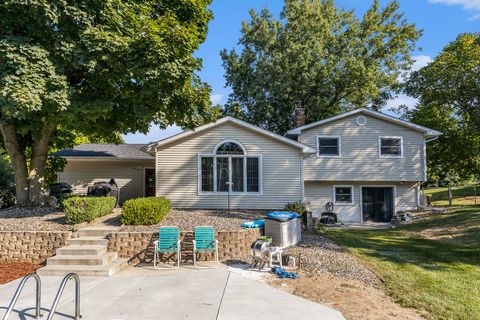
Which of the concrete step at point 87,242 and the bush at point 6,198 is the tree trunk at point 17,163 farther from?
the bush at point 6,198

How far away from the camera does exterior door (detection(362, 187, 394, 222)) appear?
69.5ft

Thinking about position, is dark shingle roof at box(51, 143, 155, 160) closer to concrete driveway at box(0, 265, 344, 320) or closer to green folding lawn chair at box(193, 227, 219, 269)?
green folding lawn chair at box(193, 227, 219, 269)

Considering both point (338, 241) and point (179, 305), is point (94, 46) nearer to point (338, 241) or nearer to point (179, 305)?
point (179, 305)

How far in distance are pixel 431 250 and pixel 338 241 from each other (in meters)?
2.85

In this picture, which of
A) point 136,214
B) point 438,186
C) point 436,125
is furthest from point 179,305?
point 438,186

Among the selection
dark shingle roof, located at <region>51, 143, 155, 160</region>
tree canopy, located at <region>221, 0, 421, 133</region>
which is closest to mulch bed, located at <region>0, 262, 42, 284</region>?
dark shingle roof, located at <region>51, 143, 155, 160</region>

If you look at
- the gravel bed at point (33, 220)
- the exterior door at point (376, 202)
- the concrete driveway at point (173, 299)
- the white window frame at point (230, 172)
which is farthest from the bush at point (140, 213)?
the exterior door at point (376, 202)

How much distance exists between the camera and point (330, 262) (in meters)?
8.59

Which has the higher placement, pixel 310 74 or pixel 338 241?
pixel 310 74

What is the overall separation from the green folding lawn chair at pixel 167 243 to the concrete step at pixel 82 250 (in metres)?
1.36

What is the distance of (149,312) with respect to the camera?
5.59 metres

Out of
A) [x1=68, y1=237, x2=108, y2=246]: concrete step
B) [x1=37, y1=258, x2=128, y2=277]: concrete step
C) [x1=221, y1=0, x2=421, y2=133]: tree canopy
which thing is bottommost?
[x1=37, y1=258, x2=128, y2=277]: concrete step

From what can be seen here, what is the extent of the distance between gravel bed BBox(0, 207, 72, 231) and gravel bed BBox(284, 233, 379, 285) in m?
6.66

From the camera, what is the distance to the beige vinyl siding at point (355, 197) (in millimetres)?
20891
